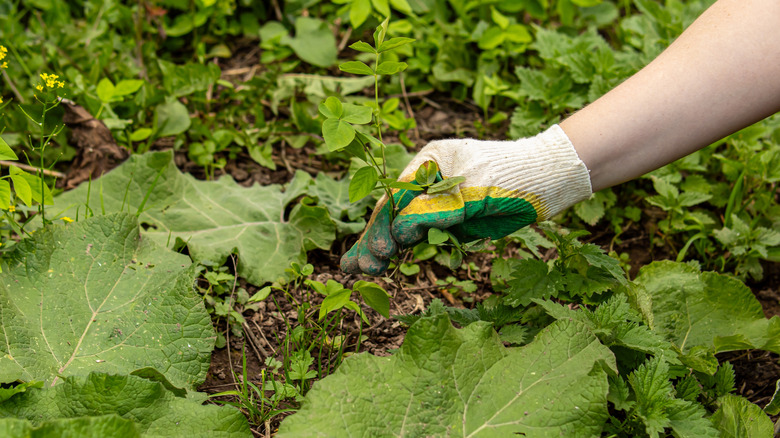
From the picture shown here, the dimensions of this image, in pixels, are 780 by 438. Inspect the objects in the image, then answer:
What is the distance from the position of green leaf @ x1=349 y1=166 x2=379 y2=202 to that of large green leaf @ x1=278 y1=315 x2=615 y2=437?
1.29 feet

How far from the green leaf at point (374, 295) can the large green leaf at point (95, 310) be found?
1.50 feet

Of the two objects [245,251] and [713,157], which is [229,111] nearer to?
[245,251]

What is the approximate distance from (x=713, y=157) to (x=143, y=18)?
9.53ft

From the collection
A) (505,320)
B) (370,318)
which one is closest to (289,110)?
(370,318)

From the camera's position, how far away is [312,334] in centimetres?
214

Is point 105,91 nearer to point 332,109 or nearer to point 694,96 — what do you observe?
point 332,109

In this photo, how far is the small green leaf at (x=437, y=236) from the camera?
1792 millimetres

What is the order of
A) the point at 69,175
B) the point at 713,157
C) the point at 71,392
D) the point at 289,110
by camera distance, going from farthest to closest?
the point at 289,110, the point at 713,157, the point at 69,175, the point at 71,392

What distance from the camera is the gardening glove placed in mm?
1881

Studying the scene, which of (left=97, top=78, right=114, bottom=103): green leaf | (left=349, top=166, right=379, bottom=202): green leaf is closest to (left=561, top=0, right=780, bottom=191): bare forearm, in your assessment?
(left=349, top=166, right=379, bottom=202): green leaf

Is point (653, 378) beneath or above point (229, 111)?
beneath

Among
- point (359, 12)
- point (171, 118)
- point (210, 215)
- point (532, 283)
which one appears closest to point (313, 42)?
point (359, 12)

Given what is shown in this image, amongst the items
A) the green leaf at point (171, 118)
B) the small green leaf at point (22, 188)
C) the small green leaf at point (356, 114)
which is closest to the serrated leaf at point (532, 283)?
the small green leaf at point (356, 114)

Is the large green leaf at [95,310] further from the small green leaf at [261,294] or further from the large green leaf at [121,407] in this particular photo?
the small green leaf at [261,294]
